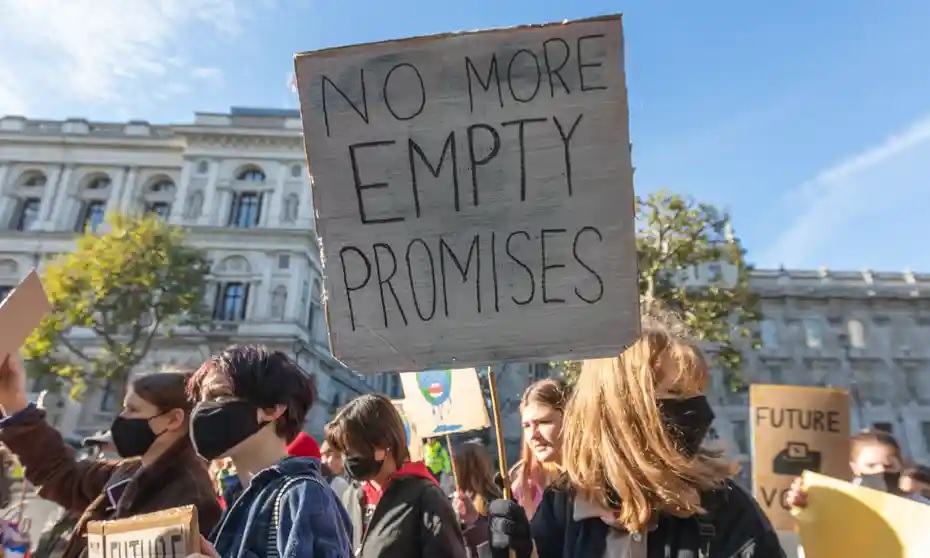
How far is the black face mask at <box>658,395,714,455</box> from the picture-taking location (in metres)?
1.73

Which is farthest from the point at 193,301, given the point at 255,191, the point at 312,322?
the point at 255,191

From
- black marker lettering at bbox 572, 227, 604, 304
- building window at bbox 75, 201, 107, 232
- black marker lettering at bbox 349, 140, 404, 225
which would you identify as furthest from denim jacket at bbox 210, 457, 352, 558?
building window at bbox 75, 201, 107, 232

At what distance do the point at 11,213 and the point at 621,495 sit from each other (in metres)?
43.4

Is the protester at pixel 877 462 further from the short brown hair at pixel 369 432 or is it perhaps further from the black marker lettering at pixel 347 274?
the black marker lettering at pixel 347 274

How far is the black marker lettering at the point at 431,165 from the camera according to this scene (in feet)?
6.05

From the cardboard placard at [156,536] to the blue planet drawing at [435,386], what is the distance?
287cm

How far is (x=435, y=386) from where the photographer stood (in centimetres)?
490

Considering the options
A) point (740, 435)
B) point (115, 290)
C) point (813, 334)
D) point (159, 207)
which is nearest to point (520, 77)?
point (115, 290)

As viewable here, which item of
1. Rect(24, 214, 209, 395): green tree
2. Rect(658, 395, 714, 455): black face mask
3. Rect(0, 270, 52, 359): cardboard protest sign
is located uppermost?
Rect(24, 214, 209, 395): green tree

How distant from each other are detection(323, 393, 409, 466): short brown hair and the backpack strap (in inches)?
27.7

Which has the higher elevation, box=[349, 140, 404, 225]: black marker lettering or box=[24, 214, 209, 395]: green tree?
box=[24, 214, 209, 395]: green tree

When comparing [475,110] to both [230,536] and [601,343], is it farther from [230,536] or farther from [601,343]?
[230,536]

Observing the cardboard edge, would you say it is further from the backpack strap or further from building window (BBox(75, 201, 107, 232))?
building window (BBox(75, 201, 107, 232))

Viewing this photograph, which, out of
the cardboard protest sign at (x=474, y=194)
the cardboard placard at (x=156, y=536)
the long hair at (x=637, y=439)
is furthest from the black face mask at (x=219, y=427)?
the long hair at (x=637, y=439)
